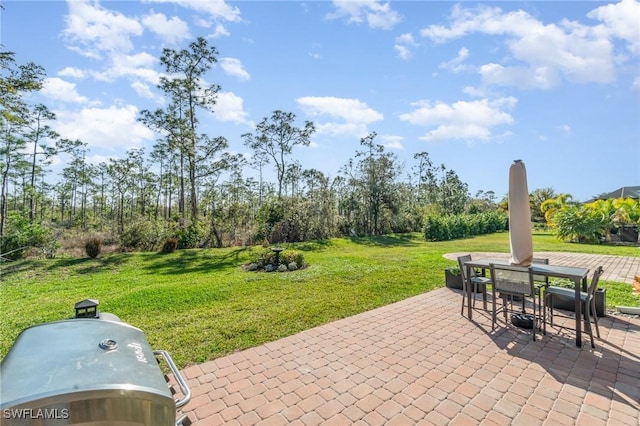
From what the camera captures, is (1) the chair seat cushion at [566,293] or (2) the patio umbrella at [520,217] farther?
(2) the patio umbrella at [520,217]

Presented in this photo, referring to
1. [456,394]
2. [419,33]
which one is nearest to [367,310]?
[456,394]

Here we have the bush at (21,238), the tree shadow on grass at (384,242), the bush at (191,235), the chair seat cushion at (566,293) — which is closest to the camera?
the chair seat cushion at (566,293)

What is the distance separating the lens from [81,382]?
1129 millimetres

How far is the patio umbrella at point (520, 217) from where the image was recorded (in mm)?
4055

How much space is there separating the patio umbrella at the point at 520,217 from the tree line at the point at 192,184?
1228 cm

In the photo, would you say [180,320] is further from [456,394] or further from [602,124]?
[602,124]

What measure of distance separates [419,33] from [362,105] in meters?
4.71

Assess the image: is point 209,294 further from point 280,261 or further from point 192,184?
point 192,184

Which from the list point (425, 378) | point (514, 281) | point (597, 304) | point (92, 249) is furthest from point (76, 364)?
point (92, 249)

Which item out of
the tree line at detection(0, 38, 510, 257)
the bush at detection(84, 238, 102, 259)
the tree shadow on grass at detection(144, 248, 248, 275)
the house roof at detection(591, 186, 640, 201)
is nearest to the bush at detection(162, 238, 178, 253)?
the tree shadow on grass at detection(144, 248, 248, 275)

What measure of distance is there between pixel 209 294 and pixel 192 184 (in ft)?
39.1

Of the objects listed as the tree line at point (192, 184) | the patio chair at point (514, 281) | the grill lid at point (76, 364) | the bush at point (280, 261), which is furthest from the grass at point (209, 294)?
the tree line at point (192, 184)

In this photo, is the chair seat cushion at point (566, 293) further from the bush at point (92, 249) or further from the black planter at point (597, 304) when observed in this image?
the bush at point (92, 249)

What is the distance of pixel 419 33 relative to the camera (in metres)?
7.12
